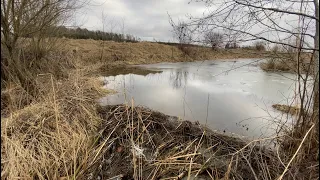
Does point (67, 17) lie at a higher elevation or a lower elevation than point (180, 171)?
higher

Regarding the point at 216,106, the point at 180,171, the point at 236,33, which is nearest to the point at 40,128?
the point at 180,171

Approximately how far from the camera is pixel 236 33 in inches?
104

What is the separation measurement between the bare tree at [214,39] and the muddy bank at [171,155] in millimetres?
1161

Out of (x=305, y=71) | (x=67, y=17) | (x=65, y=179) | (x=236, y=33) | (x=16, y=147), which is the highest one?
(x=67, y=17)

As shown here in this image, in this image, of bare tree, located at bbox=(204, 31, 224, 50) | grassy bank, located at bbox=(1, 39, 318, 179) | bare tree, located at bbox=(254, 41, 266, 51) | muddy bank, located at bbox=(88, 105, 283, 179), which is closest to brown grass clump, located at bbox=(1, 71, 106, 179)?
grassy bank, located at bbox=(1, 39, 318, 179)

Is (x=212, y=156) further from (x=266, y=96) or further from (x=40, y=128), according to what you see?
(x=266, y=96)

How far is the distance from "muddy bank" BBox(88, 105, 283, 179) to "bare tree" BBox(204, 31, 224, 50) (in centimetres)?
116

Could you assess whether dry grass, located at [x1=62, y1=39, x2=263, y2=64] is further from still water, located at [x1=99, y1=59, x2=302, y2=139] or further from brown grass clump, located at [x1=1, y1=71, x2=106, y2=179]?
brown grass clump, located at [x1=1, y1=71, x2=106, y2=179]

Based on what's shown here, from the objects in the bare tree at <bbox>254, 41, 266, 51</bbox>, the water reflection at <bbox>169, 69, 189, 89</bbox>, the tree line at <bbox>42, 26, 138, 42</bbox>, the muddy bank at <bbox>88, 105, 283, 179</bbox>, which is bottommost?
the muddy bank at <bbox>88, 105, 283, 179</bbox>

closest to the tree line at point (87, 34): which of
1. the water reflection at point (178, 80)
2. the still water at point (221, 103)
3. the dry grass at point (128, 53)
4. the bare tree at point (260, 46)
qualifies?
the dry grass at point (128, 53)

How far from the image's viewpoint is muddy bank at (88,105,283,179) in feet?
8.25

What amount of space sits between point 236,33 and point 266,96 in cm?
440

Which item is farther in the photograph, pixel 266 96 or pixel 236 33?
pixel 266 96

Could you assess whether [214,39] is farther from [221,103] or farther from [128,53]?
[128,53]
